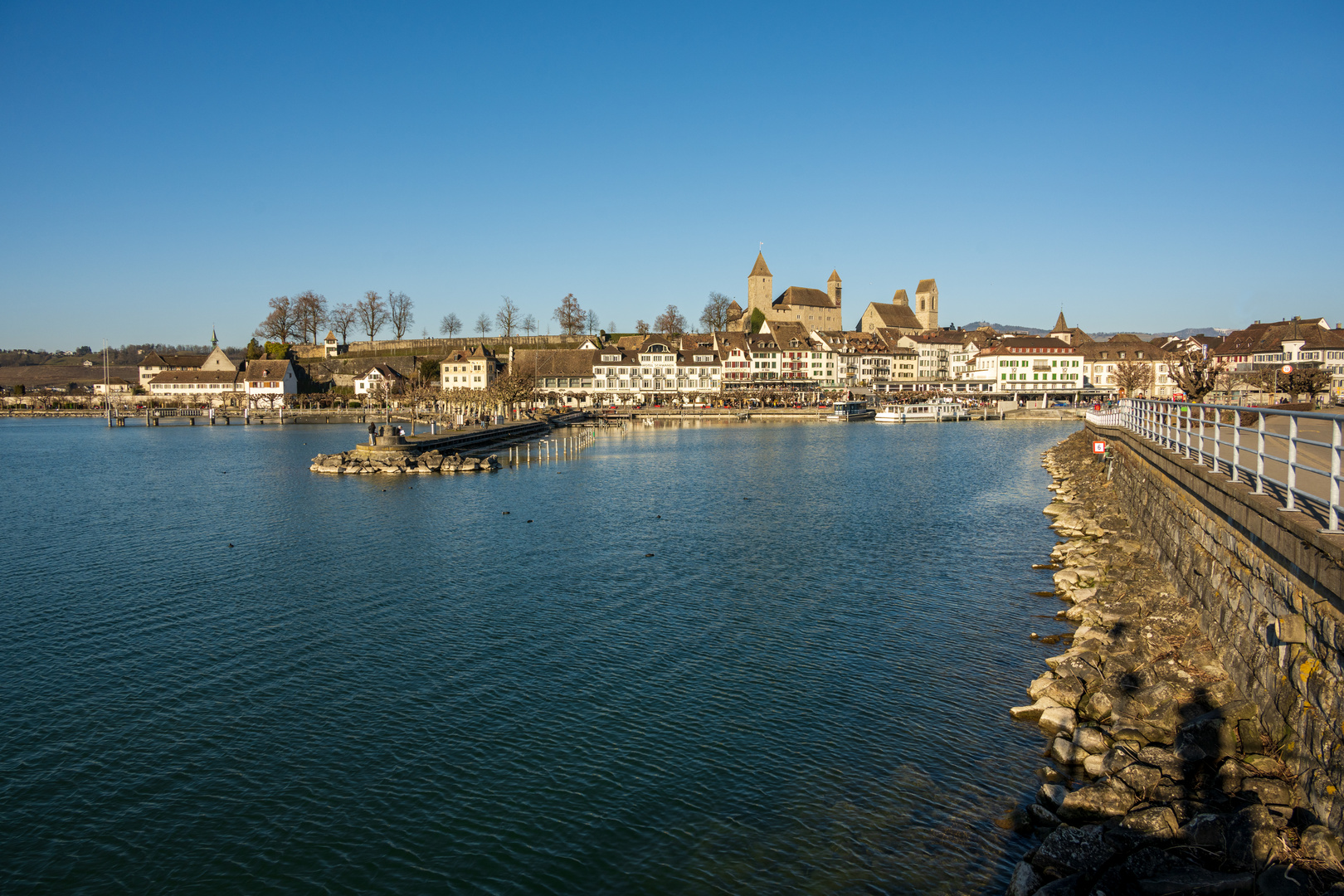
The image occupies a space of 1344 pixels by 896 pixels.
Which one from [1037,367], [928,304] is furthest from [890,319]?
[1037,367]

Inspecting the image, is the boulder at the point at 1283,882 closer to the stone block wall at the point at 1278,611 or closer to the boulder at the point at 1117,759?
the stone block wall at the point at 1278,611

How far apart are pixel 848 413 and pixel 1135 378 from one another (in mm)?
36444

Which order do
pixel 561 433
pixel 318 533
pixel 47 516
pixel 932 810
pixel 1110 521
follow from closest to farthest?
1. pixel 932 810
2. pixel 1110 521
3. pixel 318 533
4. pixel 47 516
5. pixel 561 433

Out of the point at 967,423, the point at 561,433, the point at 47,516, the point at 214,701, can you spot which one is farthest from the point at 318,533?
the point at 967,423

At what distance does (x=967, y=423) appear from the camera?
107875mm

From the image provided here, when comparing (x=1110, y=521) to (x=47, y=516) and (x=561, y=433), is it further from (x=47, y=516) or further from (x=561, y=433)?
(x=561, y=433)

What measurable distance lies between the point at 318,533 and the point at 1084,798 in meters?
25.4

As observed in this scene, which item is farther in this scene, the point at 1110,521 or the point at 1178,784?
the point at 1110,521

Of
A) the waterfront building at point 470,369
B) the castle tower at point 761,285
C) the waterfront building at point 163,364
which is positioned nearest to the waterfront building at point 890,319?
the castle tower at point 761,285

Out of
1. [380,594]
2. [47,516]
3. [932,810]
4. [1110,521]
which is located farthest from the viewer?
[47,516]

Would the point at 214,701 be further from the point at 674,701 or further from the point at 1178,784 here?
the point at 1178,784

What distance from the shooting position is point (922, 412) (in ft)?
381

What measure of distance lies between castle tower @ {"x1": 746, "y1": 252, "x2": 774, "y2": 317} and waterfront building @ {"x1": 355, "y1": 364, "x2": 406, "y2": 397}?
68794 mm

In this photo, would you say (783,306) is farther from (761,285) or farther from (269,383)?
(269,383)
